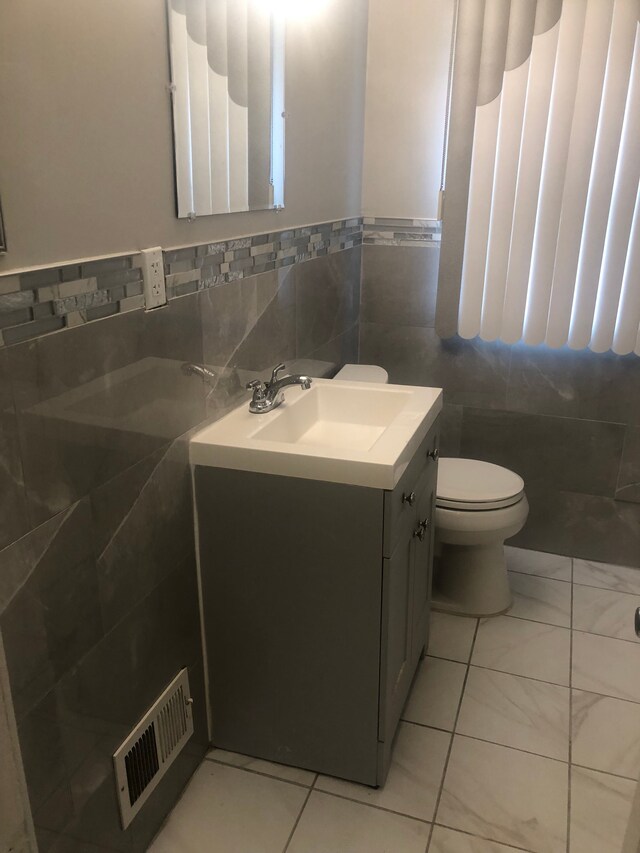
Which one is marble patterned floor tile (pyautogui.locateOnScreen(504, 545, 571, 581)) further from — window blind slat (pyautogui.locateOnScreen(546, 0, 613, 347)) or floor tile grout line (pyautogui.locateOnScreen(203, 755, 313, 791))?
floor tile grout line (pyautogui.locateOnScreen(203, 755, 313, 791))

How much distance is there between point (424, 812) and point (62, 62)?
1777 mm

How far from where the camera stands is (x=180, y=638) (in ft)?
5.57

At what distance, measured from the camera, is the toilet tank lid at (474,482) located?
91.8 inches

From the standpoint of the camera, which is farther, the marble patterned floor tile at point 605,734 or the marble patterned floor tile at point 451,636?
the marble patterned floor tile at point 451,636

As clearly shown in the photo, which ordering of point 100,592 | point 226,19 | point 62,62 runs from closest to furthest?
1. point 62,62
2. point 100,592
3. point 226,19

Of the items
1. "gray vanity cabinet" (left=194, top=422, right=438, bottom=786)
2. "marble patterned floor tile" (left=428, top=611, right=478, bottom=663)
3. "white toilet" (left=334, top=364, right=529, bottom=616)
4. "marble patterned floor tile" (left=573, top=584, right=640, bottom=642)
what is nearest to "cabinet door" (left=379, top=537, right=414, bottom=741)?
"gray vanity cabinet" (left=194, top=422, right=438, bottom=786)

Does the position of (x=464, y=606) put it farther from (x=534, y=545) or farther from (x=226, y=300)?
(x=226, y=300)

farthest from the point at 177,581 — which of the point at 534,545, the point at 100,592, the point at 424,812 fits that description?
the point at 534,545

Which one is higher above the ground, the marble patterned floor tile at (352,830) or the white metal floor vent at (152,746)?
the white metal floor vent at (152,746)

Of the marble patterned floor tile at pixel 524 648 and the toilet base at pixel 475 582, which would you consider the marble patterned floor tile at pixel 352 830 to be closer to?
the marble patterned floor tile at pixel 524 648

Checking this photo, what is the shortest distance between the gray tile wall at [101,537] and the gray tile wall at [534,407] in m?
1.06

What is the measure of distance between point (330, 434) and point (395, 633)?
602mm

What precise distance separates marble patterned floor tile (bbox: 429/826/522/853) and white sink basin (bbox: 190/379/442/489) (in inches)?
34.0

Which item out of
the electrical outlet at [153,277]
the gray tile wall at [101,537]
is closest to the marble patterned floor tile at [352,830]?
the gray tile wall at [101,537]
